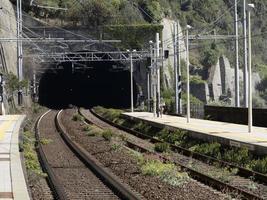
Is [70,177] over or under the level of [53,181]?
under

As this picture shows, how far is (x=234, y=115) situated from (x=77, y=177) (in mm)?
19599

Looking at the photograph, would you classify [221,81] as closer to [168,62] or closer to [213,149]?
[168,62]

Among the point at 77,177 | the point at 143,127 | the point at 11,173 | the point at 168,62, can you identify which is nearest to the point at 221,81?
the point at 168,62

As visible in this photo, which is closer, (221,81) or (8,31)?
(8,31)

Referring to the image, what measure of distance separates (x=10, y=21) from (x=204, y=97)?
89.4ft

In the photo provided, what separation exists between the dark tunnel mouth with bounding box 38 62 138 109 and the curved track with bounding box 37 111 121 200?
63042 millimetres

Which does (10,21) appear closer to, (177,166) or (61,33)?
(61,33)

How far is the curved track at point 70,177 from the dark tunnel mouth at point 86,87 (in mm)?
63042

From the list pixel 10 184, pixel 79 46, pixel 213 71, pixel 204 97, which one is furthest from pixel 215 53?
pixel 10 184

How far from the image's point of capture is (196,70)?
8775cm

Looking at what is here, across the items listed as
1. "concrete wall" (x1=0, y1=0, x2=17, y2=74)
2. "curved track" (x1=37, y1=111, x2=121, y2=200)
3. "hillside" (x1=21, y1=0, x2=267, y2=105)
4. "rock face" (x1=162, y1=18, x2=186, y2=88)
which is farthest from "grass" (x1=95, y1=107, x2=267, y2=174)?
"rock face" (x1=162, y1=18, x2=186, y2=88)

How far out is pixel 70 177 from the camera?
17031mm

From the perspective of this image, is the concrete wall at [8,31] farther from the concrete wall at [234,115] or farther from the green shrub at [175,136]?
the green shrub at [175,136]

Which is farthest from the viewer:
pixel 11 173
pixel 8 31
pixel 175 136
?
pixel 8 31
